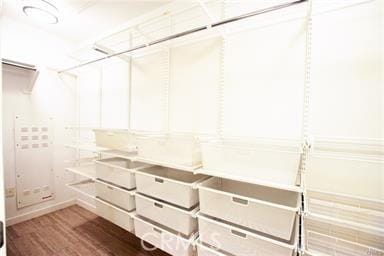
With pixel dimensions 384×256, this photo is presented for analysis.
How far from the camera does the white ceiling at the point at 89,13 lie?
155 centimetres

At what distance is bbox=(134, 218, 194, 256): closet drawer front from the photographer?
3.66 feet

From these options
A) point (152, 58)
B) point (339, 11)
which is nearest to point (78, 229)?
point (152, 58)

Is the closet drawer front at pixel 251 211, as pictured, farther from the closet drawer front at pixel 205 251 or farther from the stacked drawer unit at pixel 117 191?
the stacked drawer unit at pixel 117 191

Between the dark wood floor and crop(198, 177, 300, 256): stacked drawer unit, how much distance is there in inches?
30.9

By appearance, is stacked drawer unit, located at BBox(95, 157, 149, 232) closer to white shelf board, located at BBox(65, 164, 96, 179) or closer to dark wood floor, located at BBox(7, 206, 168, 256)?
white shelf board, located at BBox(65, 164, 96, 179)

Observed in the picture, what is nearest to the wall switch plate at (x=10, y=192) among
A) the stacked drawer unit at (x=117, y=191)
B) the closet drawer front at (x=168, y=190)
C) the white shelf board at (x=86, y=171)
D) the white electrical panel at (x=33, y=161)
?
the white electrical panel at (x=33, y=161)

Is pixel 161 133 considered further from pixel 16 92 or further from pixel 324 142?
pixel 16 92

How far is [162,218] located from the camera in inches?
48.1

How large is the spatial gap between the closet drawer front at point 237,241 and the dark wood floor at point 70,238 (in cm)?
76

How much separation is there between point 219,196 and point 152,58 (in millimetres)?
1372

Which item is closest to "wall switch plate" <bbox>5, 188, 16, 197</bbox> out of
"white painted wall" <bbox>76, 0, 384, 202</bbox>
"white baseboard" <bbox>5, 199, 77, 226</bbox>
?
"white baseboard" <bbox>5, 199, 77, 226</bbox>

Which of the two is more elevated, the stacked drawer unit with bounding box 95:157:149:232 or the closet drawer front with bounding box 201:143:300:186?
the closet drawer front with bounding box 201:143:300:186

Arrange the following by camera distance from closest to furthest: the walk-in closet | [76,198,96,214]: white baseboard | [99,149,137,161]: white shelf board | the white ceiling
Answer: the walk-in closet
[99,149,137,161]: white shelf board
the white ceiling
[76,198,96,214]: white baseboard

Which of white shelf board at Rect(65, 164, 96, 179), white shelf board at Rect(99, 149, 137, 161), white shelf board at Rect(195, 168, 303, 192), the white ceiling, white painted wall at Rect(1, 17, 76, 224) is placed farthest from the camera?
white painted wall at Rect(1, 17, 76, 224)
